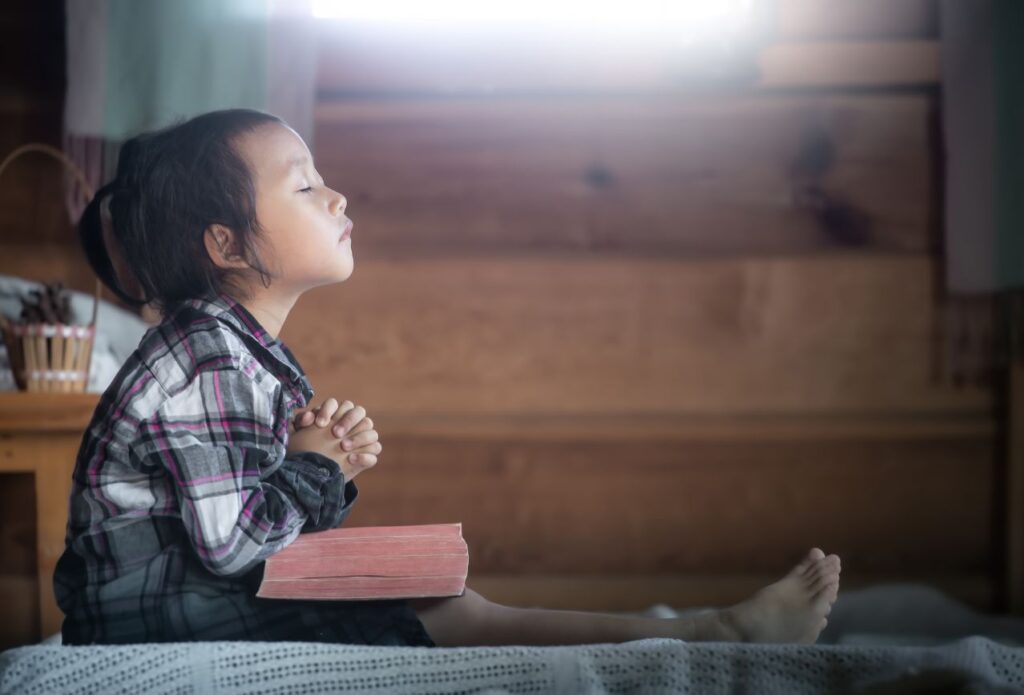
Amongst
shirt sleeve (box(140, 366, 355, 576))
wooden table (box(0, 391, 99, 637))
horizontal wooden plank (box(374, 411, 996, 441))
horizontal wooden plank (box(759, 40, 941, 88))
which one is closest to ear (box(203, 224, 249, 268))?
shirt sleeve (box(140, 366, 355, 576))

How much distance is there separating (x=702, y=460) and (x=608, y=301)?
0.93ft

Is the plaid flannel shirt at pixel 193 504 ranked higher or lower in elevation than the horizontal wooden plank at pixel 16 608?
higher

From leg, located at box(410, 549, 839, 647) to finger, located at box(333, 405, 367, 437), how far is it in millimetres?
148

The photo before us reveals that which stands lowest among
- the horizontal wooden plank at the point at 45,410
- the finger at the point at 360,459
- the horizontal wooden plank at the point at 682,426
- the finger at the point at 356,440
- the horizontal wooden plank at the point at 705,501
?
the horizontal wooden plank at the point at 705,501

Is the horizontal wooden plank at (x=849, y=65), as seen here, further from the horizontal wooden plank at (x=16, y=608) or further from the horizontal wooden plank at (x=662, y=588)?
the horizontal wooden plank at (x=16, y=608)

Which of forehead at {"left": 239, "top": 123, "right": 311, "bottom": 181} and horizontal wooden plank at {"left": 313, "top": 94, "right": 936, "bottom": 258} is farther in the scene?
horizontal wooden plank at {"left": 313, "top": 94, "right": 936, "bottom": 258}

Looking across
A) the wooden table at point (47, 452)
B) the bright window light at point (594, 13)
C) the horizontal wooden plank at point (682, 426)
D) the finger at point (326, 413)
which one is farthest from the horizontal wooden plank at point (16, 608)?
the bright window light at point (594, 13)

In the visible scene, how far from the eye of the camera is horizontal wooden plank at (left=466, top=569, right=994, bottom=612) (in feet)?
4.83

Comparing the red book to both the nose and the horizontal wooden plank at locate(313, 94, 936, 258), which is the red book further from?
the horizontal wooden plank at locate(313, 94, 936, 258)

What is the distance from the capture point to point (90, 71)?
141 cm

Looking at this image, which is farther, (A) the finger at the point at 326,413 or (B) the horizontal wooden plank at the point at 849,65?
(B) the horizontal wooden plank at the point at 849,65

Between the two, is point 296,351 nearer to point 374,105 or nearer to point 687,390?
point 374,105

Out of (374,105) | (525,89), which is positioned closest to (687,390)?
(525,89)

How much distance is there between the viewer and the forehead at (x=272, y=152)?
81 centimetres
